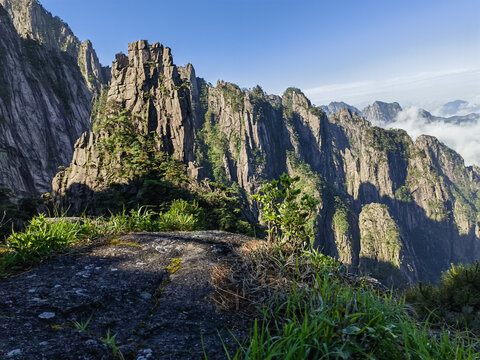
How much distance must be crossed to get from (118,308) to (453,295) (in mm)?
5943

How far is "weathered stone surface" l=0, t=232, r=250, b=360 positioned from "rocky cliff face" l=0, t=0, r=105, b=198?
189 feet

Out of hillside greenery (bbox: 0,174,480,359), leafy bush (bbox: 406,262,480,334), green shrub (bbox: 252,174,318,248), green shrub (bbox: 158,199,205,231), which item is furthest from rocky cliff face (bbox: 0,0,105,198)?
leafy bush (bbox: 406,262,480,334)

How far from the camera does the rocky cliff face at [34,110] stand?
182ft

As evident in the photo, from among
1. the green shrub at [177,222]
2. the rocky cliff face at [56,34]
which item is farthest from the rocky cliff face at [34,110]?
the green shrub at [177,222]

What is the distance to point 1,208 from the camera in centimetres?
1323

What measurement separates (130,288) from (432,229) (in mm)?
236624

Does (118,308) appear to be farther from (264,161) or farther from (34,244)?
(264,161)

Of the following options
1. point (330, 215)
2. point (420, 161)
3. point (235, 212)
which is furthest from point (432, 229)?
point (235, 212)

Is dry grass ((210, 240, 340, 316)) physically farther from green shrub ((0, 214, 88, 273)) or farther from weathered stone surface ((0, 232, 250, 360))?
green shrub ((0, 214, 88, 273))

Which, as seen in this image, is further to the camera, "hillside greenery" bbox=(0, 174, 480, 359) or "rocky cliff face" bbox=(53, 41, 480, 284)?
"rocky cliff face" bbox=(53, 41, 480, 284)

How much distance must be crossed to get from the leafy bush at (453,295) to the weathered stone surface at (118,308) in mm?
3898

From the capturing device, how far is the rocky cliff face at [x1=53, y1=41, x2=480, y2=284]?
127 ft

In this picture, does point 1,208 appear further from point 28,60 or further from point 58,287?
point 28,60

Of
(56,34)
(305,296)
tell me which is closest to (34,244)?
(305,296)
